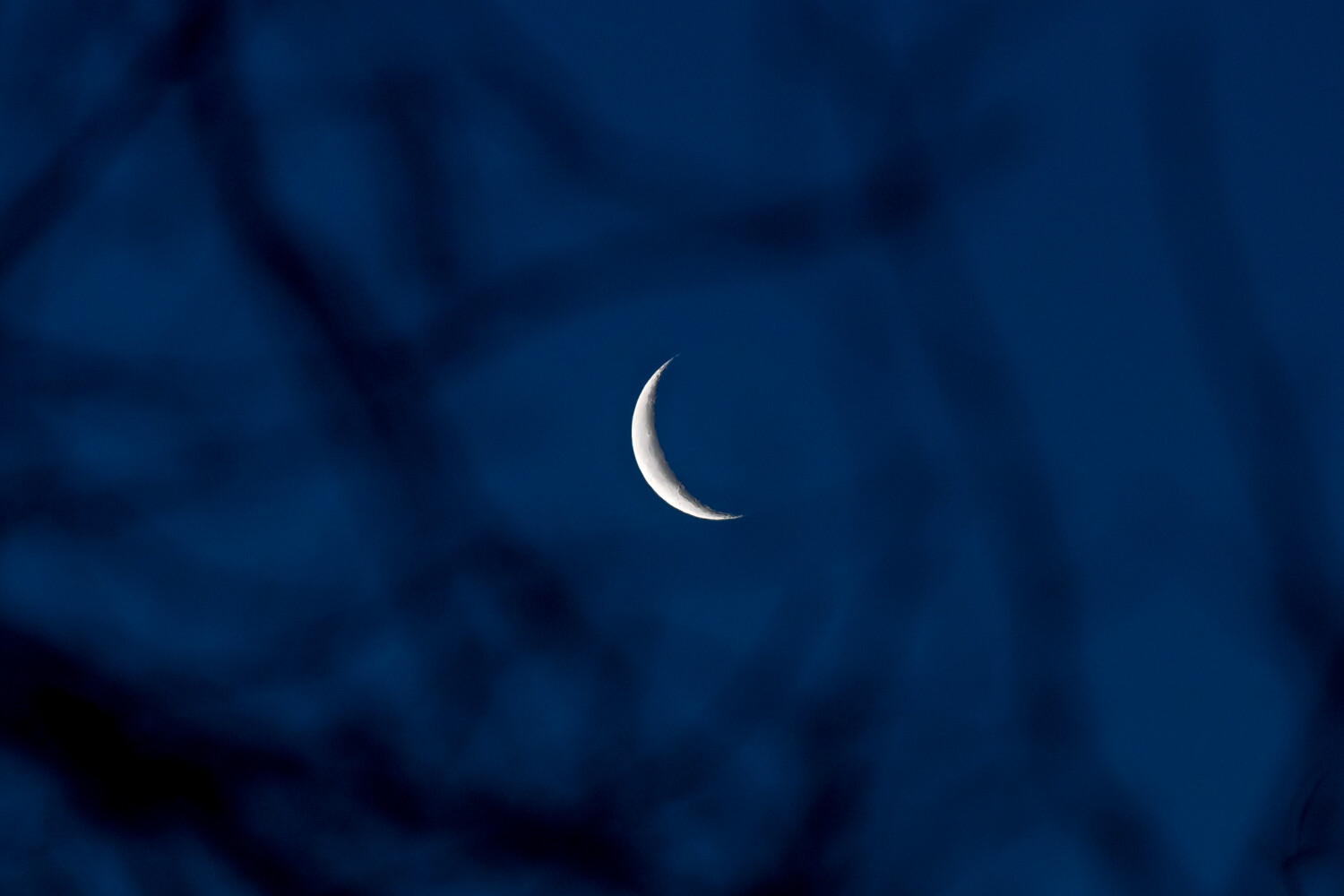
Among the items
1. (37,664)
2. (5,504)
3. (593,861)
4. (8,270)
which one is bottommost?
(593,861)

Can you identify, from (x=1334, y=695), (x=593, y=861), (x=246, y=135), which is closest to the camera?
(x=1334, y=695)

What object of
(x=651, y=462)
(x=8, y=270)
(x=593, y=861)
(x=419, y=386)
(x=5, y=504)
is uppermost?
(x=651, y=462)

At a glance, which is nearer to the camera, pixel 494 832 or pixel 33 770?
pixel 33 770

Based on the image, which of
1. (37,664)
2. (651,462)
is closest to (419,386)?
(37,664)

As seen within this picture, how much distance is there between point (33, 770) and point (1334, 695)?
234 centimetres

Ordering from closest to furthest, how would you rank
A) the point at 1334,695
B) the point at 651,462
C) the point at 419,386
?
the point at 1334,695 < the point at 419,386 < the point at 651,462

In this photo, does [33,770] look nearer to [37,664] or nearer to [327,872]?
[37,664]

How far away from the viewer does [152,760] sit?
1943mm

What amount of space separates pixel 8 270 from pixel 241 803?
1.32m

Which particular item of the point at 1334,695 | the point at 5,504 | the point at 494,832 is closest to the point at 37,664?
the point at 5,504

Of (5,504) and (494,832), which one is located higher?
(5,504)

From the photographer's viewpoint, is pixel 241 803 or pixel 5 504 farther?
pixel 5 504

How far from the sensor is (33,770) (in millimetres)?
1894

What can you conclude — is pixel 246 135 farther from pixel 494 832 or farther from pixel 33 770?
pixel 494 832
